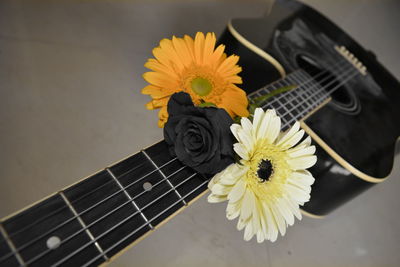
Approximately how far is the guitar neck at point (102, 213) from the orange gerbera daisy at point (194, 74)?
0.08 m

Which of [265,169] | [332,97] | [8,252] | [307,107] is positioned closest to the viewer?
[8,252]

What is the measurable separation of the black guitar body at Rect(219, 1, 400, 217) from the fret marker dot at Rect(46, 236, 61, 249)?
0.57m

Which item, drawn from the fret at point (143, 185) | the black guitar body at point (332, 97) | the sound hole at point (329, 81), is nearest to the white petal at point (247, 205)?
the fret at point (143, 185)

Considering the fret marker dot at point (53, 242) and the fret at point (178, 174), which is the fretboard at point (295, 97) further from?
the fret marker dot at point (53, 242)

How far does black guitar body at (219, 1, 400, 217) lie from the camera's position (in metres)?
0.75

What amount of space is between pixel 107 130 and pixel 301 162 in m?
0.55

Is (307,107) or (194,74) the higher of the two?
(194,74)

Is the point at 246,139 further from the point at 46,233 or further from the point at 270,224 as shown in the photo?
the point at 46,233

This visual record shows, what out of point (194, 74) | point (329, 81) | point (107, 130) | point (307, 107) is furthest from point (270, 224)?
point (329, 81)

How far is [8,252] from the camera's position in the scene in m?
0.31

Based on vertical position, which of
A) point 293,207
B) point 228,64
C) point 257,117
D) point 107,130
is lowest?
point 293,207

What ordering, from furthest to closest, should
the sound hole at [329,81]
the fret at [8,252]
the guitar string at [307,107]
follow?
the sound hole at [329,81] → the guitar string at [307,107] → the fret at [8,252]

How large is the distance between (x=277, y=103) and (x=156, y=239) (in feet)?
1.37

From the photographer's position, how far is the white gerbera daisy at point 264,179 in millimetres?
377
